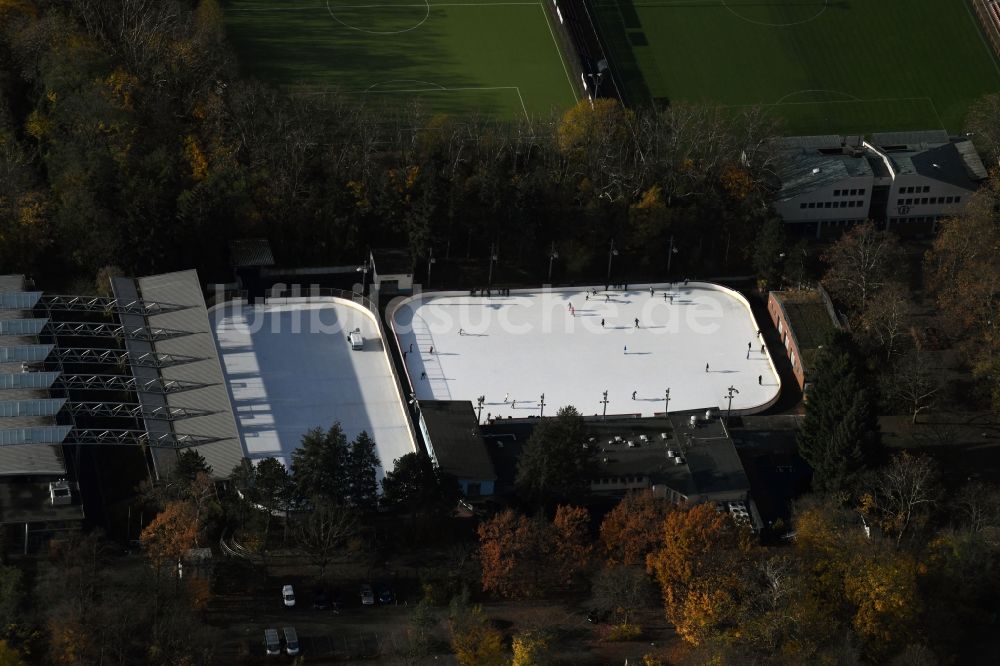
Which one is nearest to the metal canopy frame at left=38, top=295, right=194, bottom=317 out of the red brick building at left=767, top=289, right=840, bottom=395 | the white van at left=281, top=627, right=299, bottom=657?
the white van at left=281, top=627, right=299, bottom=657

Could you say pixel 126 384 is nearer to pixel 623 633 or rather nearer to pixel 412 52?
pixel 623 633

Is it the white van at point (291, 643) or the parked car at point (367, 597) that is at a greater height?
the parked car at point (367, 597)

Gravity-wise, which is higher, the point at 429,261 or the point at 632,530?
the point at 429,261

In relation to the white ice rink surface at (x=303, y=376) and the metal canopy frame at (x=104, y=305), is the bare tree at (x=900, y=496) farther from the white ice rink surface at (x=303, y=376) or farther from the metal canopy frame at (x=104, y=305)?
the metal canopy frame at (x=104, y=305)

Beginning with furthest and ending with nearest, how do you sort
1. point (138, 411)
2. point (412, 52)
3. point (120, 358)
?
point (412, 52)
point (120, 358)
point (138, 411)

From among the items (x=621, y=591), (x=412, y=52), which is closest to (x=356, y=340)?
(x=621, y=591)

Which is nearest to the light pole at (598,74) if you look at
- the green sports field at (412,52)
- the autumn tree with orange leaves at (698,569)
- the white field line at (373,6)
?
the green sports field at (412,52)

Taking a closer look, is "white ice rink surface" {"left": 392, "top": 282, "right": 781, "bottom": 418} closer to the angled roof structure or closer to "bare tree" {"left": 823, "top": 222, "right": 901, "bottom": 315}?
"bare tree" {"left": 823, "top": 222, "right": 901, "bottom": 315}
